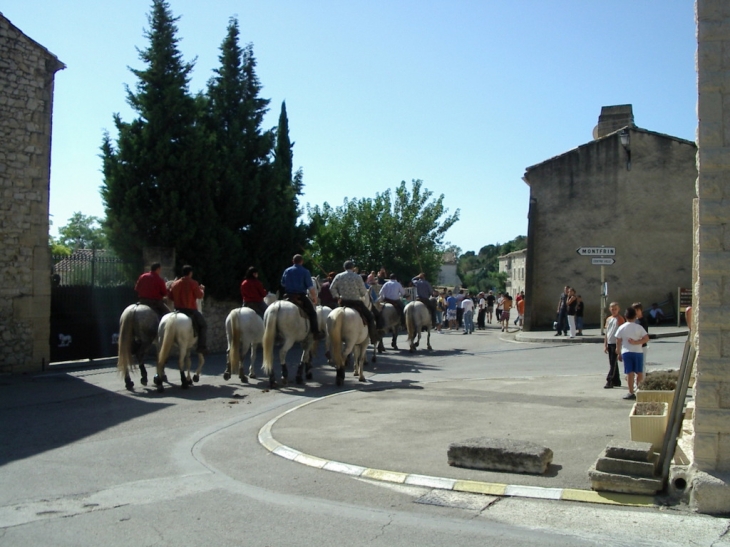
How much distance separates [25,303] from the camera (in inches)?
621

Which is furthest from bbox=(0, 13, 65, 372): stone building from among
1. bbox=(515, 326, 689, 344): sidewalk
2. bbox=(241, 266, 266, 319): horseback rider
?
bbox=(515, 326, 689, 344): sidewalk

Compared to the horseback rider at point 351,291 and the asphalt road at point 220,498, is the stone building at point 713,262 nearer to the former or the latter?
the asphalt road at point 220,498

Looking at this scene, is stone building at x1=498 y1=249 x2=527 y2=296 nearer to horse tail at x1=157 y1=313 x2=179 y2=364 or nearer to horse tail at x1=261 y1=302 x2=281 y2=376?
horse tail at x1=261 y1=302 x2=281 y2=376

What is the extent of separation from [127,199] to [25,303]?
4.21 metres

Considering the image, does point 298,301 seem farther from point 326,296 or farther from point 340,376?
point 326,296

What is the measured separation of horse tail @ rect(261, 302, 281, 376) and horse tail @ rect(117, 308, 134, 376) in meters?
2.41

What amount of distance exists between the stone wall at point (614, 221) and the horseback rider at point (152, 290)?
1851 centimetres

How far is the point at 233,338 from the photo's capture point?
14297mm

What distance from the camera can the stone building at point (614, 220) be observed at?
28.7 meters

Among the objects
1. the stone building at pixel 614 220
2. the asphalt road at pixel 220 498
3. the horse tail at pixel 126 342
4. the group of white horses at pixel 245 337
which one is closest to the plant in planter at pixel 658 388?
the asphalt road at pixel 220 498

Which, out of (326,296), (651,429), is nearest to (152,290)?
(326,296)

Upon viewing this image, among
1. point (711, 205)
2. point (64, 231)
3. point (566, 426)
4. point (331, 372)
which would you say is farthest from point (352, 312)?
point (64, 231)

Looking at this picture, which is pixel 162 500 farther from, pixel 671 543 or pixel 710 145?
pixel 710 145

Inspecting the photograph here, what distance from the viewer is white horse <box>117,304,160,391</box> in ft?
43.7
